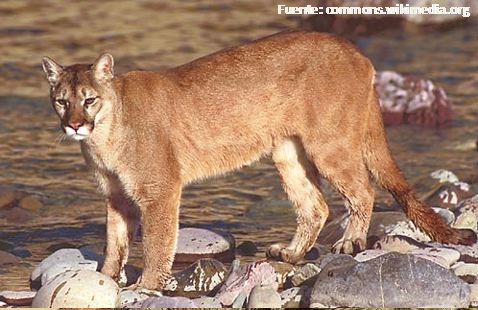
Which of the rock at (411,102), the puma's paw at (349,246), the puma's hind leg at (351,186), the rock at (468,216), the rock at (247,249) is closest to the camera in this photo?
the puma's hind leg at (351,186)

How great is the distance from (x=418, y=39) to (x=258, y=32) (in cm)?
226

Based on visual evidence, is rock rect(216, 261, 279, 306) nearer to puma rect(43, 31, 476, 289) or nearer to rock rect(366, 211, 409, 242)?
puma rect(43, 31, 476, 289)

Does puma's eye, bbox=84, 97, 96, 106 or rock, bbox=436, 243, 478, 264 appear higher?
puma's eye, bbox=84, 97, 96, 106

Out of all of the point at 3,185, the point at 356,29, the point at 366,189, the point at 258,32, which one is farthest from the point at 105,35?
the point at 366,189

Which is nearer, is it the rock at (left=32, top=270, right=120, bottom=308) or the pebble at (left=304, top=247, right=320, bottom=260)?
the rock at (left=32, top=270, right=120, bottom=308)

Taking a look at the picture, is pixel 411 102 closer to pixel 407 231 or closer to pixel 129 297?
pixel 407 231

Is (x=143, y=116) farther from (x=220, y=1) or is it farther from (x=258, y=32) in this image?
(x=220, y=1)

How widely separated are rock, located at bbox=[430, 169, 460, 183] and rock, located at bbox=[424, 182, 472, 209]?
0.32 metres

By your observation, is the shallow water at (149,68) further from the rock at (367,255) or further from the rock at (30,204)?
the rock at (367,255)

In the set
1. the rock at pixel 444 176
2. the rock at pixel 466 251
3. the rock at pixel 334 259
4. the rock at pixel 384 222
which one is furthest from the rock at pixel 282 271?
the rock at pixel 444 176

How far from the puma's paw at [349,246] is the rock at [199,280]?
909 mm

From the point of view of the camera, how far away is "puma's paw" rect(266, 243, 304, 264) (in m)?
9.56

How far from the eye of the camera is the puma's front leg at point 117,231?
9125mm

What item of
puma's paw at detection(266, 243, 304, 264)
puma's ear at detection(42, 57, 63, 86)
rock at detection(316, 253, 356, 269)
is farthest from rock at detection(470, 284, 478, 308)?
puma's ear at detection(42, 57, 63, 86)
